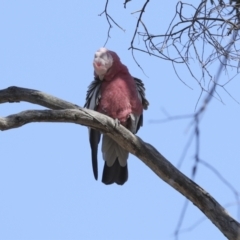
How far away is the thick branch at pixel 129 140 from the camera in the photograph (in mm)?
2826

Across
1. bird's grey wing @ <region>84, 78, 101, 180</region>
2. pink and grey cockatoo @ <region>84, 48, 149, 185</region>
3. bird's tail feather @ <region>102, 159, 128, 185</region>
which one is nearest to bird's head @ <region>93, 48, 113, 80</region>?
pink and grey cockatoo @ <region>84, 48, 149, 185</region>

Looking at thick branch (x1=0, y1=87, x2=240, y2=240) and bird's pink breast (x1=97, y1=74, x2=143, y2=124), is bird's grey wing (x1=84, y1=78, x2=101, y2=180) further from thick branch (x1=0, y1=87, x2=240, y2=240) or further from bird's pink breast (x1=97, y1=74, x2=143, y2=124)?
thick branch (x1=0, y1=87, x2=240, y2=240)

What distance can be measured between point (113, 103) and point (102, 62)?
0.33 metres

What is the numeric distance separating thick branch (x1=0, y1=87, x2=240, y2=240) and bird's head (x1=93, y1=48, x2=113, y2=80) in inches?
39.2

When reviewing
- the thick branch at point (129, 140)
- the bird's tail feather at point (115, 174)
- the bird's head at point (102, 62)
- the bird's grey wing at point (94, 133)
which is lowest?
the thick branch at point (129, 140)

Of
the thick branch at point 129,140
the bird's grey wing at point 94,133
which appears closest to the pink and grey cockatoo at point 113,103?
the bird's grey wing at point 94,133

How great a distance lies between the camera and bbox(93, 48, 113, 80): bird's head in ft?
13.4

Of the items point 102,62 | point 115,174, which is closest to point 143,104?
point 102,62

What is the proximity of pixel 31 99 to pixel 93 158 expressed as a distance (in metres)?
0.94

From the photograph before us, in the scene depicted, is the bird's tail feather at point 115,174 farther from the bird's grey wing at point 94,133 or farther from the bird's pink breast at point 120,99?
the bird's pink breast at point 120,99

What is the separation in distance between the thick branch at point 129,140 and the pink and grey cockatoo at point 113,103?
2.58ft

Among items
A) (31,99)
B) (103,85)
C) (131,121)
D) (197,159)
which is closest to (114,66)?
(103,85)

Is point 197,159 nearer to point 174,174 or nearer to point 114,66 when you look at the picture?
point 174,174

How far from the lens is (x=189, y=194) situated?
296 centimetres
